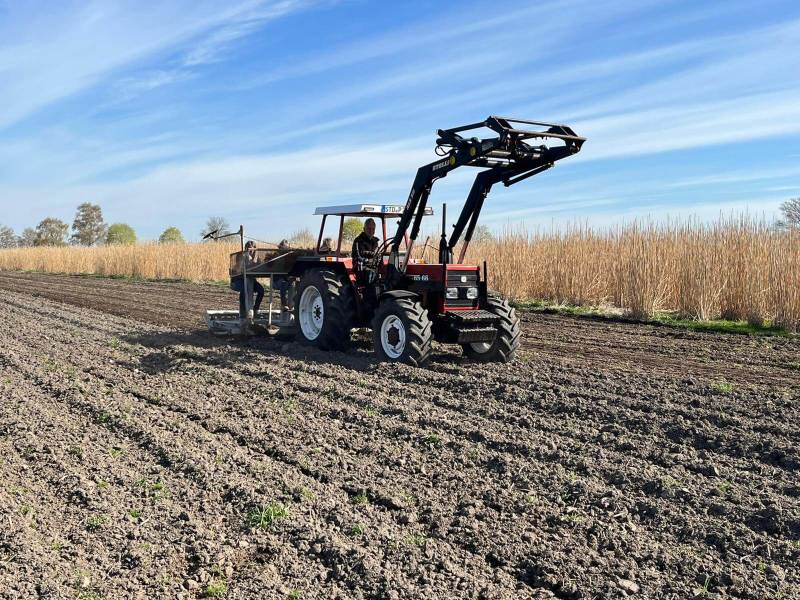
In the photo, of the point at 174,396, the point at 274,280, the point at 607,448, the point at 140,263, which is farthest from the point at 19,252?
Result: the point at 607,448

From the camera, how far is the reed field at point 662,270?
1199 cm

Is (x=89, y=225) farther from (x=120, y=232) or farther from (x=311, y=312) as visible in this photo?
(x=311, y=312)

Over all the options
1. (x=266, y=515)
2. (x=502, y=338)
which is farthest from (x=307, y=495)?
(x=502, y=338)

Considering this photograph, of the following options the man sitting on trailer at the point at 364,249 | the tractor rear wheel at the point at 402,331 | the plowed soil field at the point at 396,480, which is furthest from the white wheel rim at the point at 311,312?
the tractor rear wheel at the point at 402,331

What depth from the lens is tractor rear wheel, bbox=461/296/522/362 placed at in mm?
8250

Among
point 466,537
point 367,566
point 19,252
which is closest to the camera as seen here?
point 367,566

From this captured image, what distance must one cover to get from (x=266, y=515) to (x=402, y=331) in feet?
13.5

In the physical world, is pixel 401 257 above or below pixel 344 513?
above

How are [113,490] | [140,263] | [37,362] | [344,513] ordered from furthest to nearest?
[140,263] → [37,362] → [113,490] → [344,513]

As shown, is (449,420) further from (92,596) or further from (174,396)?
(92,596)

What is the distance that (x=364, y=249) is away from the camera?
30.0 feet

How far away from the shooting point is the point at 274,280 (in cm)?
1055

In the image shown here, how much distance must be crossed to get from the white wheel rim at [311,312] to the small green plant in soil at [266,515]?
17.3 feet

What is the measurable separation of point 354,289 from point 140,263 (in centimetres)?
2395
